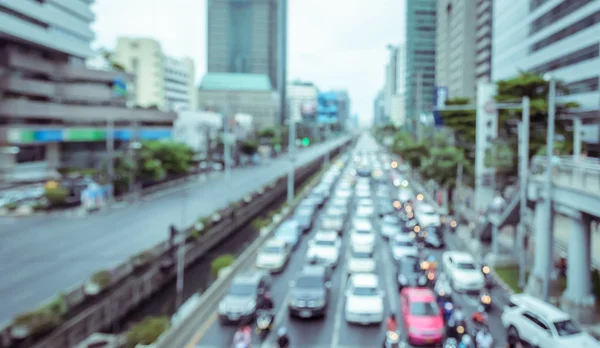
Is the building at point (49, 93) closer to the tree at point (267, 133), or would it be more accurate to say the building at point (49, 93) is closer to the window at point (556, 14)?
the window at point (556, 14)

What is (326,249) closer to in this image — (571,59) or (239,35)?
(571,59)

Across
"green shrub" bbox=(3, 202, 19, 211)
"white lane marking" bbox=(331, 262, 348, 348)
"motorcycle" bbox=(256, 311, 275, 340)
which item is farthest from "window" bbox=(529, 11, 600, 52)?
"green shrub" bbox=(3, 202, 19, 211)

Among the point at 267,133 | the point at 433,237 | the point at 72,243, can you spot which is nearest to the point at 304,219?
the point at 433,237

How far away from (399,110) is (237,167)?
320 ft

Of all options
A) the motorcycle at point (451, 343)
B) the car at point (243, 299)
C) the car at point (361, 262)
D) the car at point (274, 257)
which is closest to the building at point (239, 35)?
the car at point (274, 257)

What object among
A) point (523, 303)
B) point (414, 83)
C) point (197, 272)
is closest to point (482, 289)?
point (523, 303)

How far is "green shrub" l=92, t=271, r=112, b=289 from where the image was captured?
1870 centimetres

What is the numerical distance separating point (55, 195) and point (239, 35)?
15617cm

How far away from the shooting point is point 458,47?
8294 centimetres

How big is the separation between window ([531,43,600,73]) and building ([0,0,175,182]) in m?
27.7

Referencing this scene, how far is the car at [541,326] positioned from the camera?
11.8m

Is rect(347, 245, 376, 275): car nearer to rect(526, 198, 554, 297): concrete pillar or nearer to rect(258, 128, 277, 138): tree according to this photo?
rect(526, 198, 554, 297): concrete pillar

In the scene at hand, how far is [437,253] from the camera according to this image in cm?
2503

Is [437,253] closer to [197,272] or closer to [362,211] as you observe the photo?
[362,211]
